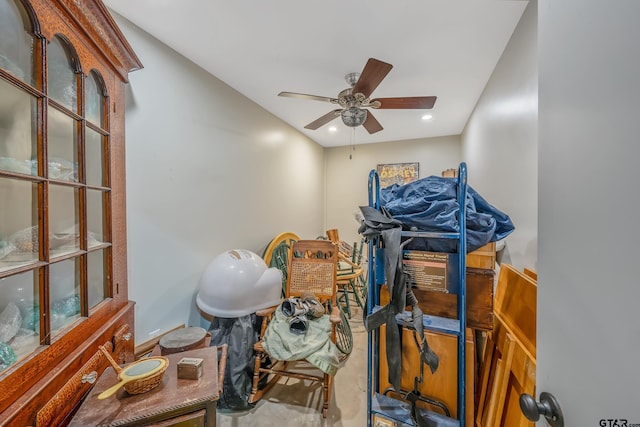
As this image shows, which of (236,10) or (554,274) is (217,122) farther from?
(554,274)

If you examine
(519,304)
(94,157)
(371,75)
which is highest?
(371,75)

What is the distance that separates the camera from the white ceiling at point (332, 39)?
155 centimetres

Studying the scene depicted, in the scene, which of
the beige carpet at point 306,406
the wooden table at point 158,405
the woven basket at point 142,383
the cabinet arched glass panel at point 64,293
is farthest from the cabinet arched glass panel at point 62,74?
the beige carpet at point 306,406

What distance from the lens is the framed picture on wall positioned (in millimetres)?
4395

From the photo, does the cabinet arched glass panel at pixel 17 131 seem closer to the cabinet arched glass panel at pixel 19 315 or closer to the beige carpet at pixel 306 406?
the cabinet arched glass panel at pixel 19 315

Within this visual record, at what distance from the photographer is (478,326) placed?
1338mm

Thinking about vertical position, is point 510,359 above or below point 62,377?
below

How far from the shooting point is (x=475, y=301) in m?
1.34

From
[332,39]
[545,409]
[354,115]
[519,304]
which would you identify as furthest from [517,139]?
[545,409]

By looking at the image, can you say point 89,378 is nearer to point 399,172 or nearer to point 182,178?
point 182,178

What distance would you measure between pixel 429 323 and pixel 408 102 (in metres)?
1.72

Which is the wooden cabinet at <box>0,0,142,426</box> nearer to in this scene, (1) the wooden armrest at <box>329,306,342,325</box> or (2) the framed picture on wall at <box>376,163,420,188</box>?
(1) the wooden armrest at <box>329,306,342,325</box>

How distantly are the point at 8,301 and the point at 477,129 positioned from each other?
3667mm

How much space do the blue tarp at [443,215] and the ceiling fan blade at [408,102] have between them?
924 mm
